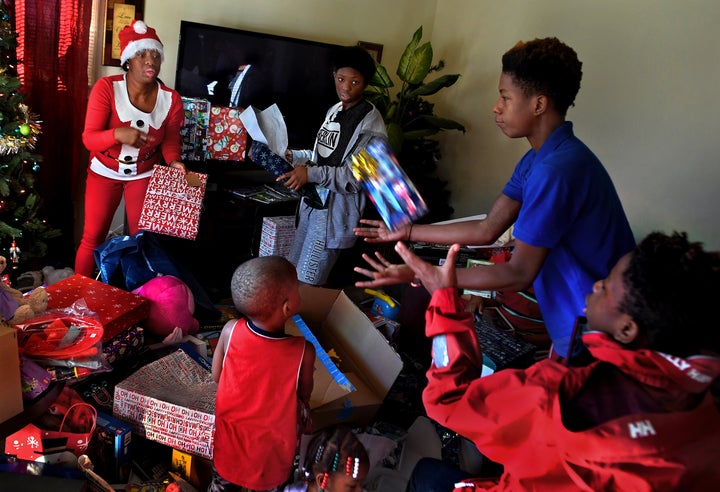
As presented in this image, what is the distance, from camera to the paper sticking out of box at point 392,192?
1964mm

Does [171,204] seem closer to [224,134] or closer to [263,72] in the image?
[224,134]

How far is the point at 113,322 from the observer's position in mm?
2248

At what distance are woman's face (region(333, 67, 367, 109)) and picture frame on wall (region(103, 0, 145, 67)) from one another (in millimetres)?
1467

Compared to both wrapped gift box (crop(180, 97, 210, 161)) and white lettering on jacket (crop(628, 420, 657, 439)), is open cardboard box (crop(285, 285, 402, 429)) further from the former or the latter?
wrapped gift box (crop(180, 97, 210, 161))

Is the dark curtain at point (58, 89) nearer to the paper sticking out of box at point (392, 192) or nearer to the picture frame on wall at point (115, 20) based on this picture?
the picture frame on wall at point (115, 20)

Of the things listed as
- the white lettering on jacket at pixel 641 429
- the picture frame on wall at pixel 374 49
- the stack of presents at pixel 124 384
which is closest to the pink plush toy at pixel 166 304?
the stack of presents at pixel 124 384

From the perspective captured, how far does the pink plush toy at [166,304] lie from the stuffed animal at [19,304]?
1.44 feet

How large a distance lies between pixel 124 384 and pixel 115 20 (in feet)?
7.42

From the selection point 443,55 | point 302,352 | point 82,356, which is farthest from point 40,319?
point 443,55

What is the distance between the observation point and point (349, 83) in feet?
8.51

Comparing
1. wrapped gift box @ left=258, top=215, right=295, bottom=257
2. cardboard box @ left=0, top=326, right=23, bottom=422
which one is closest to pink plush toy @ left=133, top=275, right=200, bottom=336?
wrapped gift box @ left=258, top=215, right=295, bottom=257

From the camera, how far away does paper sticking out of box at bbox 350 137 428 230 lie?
1964 millimetres

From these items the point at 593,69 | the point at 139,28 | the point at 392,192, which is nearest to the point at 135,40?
the point at 139,28

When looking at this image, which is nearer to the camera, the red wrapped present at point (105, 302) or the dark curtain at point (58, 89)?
the red wrapped present at point (105, 302)
